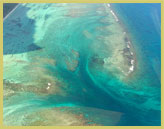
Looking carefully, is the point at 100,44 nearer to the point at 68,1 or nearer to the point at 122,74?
the point at 122,74

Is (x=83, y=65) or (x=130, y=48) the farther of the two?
(x=130, y=48)

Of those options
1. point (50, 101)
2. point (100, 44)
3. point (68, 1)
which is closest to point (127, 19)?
point (100, 44)

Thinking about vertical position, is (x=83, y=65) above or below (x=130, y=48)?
above

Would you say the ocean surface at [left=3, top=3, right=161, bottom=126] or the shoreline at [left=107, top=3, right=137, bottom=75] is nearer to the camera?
the ocean surface at [left=3, top=3, right=161, bottom=126]

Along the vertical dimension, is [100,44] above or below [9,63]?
below

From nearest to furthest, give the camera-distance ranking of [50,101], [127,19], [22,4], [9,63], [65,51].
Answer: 1. [50,101]
2. [9,63]
3. [65,51]
4. [127,19]
5. [22,4]

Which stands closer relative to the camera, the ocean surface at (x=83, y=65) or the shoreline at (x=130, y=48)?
the ocean surface at (x=83, y=65)

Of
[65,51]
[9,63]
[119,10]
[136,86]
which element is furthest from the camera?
[119,10]

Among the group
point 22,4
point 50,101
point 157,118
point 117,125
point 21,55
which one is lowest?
point 157,118
